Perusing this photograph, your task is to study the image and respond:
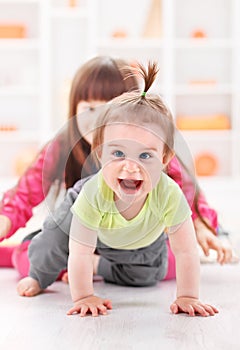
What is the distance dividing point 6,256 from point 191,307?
0.76 meters

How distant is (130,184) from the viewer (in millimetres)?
1302

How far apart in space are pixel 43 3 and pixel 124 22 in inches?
24.2

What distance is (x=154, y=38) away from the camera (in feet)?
16.1

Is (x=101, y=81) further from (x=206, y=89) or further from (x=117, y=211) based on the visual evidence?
(x=206, y=89)

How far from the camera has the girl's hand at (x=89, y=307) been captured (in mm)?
1367

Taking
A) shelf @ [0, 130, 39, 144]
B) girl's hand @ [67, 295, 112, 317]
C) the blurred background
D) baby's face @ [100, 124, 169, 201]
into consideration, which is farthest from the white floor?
shelf @ [0, 130, 39, 144]

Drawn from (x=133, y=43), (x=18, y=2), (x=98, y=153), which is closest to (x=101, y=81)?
(x=98, y=153)

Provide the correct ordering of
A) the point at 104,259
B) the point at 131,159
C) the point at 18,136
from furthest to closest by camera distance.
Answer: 1. the point at 18,136
2. the point at 104,259
3. the point at 131,159

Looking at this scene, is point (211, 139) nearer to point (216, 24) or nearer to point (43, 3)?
point (216, 24)

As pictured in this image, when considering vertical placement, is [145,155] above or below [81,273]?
above

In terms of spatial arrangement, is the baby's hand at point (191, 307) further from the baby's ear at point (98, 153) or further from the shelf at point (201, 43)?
the shelf at point (201, 43)

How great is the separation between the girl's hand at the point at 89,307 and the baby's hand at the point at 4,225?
0.38 meters

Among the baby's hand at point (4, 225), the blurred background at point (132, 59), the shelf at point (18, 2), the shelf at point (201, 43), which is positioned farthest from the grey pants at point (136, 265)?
the shelf at point (18, 2)

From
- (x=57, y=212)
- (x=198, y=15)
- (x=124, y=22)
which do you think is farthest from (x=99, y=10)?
(x=57, y=212)
